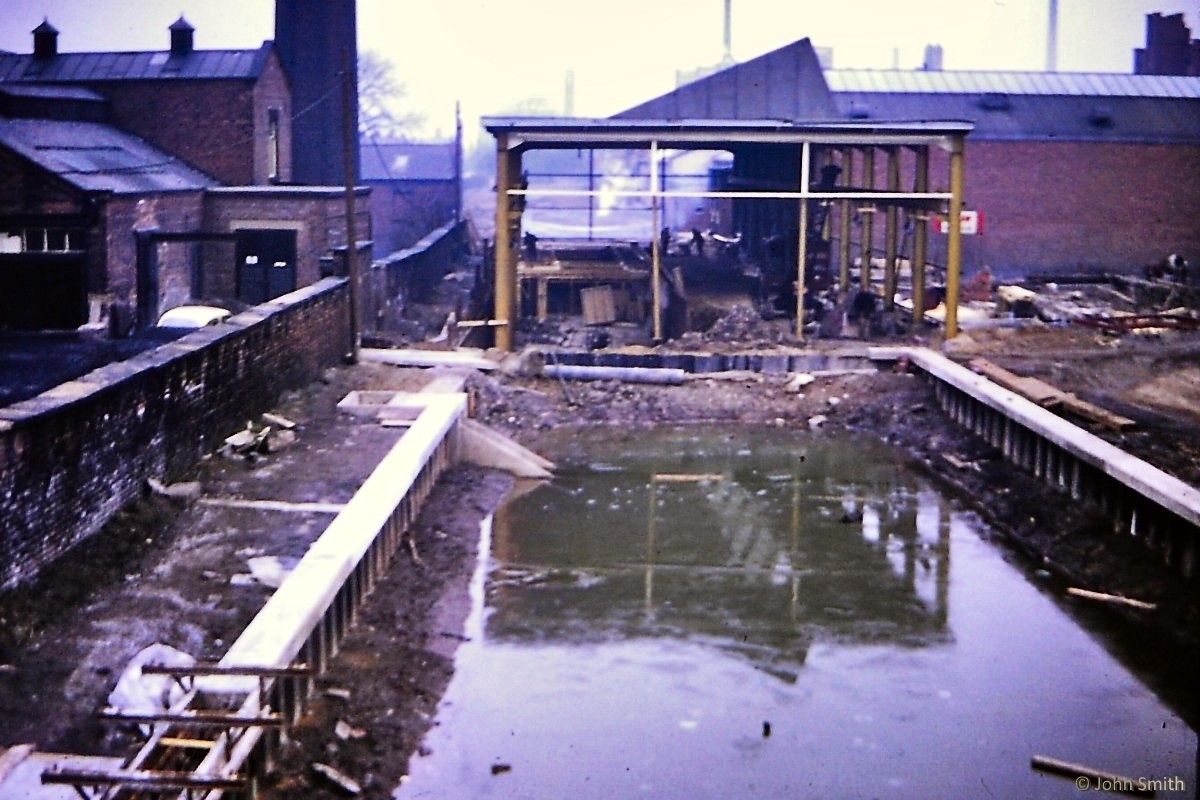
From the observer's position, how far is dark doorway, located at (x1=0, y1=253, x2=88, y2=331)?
22750 mm

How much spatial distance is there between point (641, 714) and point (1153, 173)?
101ft

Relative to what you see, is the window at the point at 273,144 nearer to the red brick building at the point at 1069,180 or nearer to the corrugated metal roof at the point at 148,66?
the corrugated metal roof at the point at 148,66

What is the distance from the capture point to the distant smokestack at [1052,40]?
8088cm

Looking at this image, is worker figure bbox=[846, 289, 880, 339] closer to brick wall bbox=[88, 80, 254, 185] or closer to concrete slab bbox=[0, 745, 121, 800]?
brick wall bbox=[88, 80, 254, 185]

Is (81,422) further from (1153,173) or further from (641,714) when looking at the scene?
(1153,173)

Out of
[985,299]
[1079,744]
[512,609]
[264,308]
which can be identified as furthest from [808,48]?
[1079,744]

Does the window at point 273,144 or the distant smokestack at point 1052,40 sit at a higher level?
the distant smokestack at point 1052,40

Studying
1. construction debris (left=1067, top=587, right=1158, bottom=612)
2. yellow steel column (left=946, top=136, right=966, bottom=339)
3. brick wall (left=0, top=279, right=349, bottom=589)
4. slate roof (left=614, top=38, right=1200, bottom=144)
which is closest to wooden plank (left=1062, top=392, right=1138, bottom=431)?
construction debris (left=1067, top=587, right=1158, bottom=612)

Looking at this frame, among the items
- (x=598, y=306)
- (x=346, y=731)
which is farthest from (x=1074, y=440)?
(x=598, y=306)

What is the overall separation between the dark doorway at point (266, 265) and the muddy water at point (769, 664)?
13.1 meters

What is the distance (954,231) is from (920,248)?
159 cm

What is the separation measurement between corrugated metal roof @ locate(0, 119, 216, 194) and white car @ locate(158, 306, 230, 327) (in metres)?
2.16

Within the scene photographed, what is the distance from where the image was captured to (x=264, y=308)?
17781 millimetres

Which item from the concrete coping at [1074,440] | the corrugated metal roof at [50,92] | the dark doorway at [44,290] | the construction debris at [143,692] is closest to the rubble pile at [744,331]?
the concrete coping at [1074,440]
